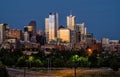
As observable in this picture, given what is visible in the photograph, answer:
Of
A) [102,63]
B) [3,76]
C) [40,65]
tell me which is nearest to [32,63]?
[40,65]

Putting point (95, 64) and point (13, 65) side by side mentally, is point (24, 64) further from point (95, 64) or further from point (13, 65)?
point (95, 64)

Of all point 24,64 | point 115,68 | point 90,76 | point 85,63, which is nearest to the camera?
point 90,76

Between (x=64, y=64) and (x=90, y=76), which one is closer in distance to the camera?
(x=90, y=76)

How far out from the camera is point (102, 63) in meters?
95.9

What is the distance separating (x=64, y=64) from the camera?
9144 centimetres

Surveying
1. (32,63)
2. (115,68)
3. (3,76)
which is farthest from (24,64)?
(3,76)

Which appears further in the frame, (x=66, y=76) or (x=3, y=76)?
(x=66, y=76)

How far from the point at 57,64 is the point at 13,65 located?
8.55 meters

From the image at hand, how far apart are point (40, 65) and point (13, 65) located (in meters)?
5.90

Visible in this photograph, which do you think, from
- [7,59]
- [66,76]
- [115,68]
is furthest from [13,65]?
[66,76]

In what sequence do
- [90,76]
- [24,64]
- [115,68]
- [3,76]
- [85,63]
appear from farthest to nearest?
[85,63] < [24,64] < [115,68] < [90,76] < [3,76]

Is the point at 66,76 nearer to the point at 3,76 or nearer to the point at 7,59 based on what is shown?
the point at 3,76

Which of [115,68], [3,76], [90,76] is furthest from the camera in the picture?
[115,68]

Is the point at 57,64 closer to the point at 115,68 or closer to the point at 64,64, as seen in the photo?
the point at 64,64
